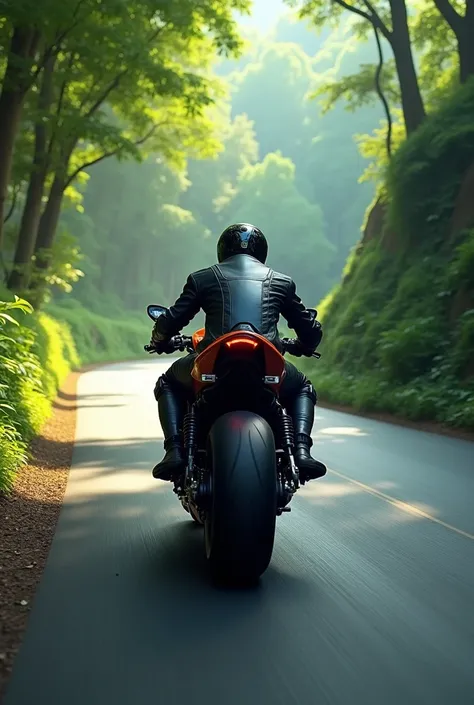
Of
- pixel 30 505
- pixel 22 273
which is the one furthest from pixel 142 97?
pixel 30 505

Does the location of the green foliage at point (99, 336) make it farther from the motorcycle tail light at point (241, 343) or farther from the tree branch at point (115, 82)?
the motorcycle tail light at point (241, 343)

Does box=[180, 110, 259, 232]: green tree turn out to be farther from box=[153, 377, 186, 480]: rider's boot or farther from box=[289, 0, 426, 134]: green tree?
box=[153, 377, 186, 480]: rider's boot

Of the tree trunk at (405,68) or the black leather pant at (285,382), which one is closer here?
the black leather pant at (285,382)

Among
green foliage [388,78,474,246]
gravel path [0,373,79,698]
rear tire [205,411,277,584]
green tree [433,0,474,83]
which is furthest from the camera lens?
green tree [433,0,474,83]

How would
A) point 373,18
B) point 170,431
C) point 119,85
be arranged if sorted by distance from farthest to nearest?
point 373,18, point 119,85, point 170,431

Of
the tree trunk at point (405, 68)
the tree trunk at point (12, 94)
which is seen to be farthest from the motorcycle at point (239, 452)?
the tree trunk at point (405, 68)

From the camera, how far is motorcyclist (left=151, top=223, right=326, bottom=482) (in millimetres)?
4656

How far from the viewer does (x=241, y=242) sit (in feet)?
16.6

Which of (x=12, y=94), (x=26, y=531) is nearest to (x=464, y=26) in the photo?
(x=12, y=94)

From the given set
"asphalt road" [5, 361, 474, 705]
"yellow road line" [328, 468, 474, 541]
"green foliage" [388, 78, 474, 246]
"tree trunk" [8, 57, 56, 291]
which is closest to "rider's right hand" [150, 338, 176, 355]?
"asphalt road" [5, 361, 474, 705]

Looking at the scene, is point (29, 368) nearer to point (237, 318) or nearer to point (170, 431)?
point (170, 431)

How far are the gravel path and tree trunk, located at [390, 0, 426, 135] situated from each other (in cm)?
1549

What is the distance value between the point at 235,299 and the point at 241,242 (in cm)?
57

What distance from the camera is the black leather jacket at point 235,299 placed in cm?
464
